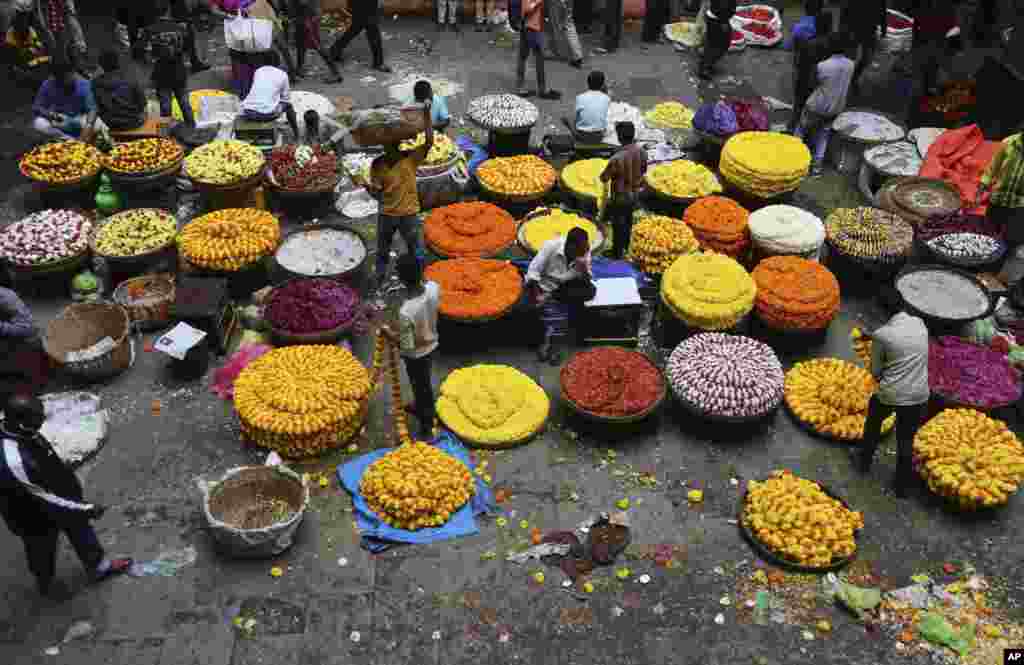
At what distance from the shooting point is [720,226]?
9469mm

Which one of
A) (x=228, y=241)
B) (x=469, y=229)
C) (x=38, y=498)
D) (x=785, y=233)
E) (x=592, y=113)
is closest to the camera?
(x=38, y=498)

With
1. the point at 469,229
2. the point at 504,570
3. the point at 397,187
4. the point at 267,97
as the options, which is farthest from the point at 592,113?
the point at 504,570

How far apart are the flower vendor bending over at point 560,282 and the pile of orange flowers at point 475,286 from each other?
0.30 m

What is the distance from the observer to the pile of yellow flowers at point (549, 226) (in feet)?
30.7

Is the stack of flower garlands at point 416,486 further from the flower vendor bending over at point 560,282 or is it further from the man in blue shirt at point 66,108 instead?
the man in blue shirt at point 66,108

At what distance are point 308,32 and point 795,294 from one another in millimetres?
9212

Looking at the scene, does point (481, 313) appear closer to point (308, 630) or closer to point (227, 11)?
point (308, 630)

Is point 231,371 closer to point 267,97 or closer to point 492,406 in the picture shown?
point 492,406

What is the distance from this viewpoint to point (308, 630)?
19.4 ft

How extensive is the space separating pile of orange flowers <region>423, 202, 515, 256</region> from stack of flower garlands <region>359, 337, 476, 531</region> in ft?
8.17

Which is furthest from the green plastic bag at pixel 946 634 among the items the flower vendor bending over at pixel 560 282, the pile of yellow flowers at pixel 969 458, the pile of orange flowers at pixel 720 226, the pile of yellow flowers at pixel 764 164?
the pile of yellow flowers at pixel 764 164

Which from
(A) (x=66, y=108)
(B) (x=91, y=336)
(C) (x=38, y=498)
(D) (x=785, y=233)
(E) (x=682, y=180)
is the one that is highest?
(A) (x=66, y=108)

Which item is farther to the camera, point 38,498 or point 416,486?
point 416,486

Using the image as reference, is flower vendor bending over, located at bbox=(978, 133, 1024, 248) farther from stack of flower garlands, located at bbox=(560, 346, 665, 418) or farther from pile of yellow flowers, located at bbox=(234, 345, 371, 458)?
pile of yellow flowers, located at bbox=(234, 345, 371, 458)
